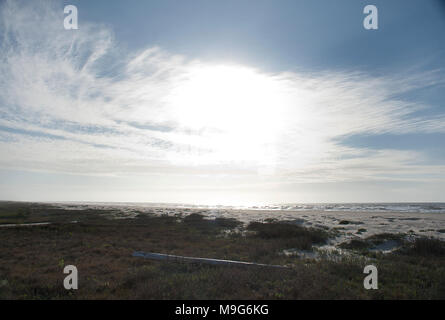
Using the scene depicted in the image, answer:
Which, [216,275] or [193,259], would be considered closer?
[216,275]

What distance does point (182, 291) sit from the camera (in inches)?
335

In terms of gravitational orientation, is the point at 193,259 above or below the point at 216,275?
below

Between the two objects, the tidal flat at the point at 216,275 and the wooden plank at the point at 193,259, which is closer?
the tidal flat at the point at 216,275

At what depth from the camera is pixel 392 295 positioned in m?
8.34

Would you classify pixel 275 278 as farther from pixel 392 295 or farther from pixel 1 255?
pixel 1 255

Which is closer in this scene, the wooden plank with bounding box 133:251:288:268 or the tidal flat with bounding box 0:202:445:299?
the tidal flat with bounding box 0:202:445:299

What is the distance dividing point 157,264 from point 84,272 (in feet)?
11.4

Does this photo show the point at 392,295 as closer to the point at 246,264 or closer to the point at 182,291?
the point at 246,264
